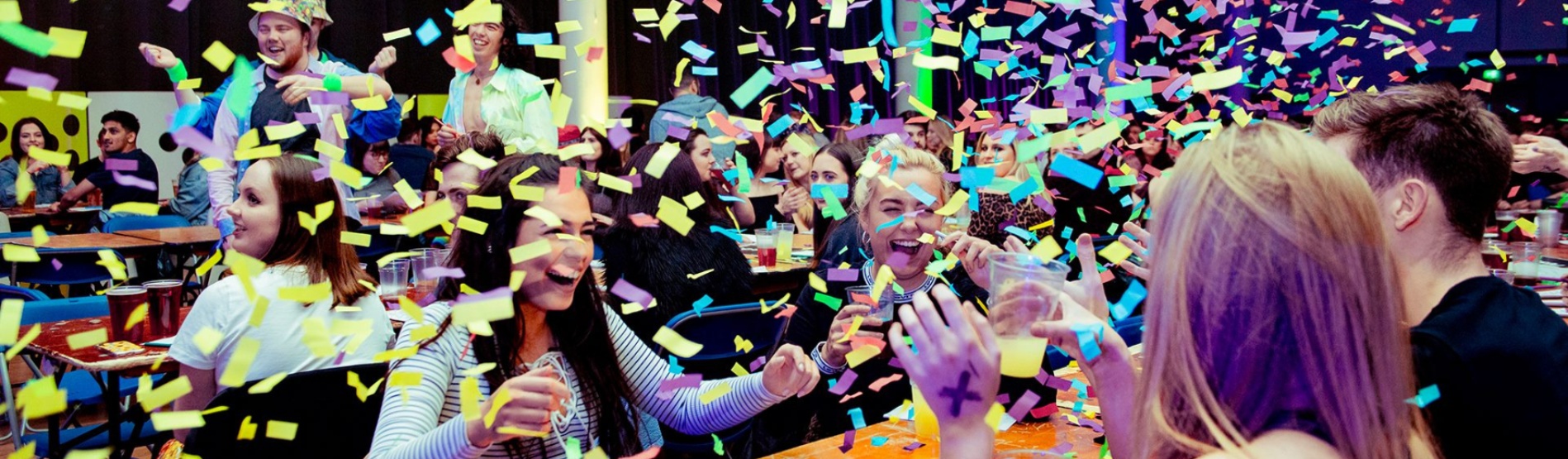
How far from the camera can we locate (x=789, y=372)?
77.8 inches

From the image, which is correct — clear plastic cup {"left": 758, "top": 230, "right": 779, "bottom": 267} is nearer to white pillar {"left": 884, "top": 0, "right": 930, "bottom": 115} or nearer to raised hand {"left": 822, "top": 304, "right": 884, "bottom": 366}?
raised hand {"left": 822, "top": 304, "right": 884, "bottom": 366}

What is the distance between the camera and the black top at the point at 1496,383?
5.20 ft

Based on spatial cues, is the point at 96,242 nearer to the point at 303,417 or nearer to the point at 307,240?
the point at 307,240

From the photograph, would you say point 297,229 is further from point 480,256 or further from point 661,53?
point 661,53

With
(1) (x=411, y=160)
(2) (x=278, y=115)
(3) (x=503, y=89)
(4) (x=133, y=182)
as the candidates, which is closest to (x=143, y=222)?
(4) (x=133, y=182)

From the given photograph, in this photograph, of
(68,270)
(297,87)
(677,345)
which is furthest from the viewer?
(68,270)

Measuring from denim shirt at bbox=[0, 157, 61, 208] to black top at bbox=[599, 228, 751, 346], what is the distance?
233 inches

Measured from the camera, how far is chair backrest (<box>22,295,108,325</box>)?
3.38 metres

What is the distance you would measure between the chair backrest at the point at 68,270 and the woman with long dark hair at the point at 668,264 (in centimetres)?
329

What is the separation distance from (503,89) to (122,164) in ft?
11.8

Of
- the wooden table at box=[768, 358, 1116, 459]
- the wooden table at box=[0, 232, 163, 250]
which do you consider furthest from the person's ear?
the wooden table at box=[0, 232, 163, 250]

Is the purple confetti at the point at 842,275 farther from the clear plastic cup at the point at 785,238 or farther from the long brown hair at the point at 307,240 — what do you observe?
the clear plastic cup at the point at 785,238

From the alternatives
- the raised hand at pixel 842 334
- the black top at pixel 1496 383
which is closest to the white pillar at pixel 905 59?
the raised hand at pixel 842 334

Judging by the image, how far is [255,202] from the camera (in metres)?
A: 2.62
